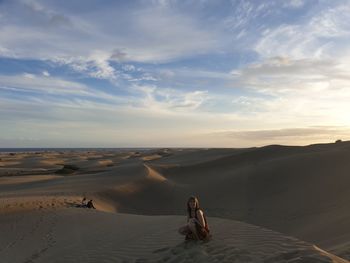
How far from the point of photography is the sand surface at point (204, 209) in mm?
9344

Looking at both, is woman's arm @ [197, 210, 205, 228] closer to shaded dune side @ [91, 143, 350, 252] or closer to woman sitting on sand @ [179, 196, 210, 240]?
woman sitting on sand @ [179, 196, 210, 240]

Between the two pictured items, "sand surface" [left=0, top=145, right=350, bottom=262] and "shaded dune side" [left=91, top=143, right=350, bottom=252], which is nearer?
"sand surface" [left=0, top=145, right=350, bottom=262]

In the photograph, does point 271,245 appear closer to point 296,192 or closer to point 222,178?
point 296,192

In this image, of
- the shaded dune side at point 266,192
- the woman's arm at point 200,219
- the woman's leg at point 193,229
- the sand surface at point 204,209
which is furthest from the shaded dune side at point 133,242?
the shaded dune side at point 266,192

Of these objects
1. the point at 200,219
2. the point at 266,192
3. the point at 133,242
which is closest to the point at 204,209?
the point at 266,192

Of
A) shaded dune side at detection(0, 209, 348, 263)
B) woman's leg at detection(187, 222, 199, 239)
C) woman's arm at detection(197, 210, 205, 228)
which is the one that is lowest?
shaded dune side at detection(0, 209, 348, 263)

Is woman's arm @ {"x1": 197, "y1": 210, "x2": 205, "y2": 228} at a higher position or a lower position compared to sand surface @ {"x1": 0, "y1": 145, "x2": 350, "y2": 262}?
higher

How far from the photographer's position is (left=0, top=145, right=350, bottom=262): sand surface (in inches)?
368

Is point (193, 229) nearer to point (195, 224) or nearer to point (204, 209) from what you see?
point (195, 224)

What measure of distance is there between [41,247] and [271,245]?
20.2 feet

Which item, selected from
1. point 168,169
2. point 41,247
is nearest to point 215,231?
point 41,247

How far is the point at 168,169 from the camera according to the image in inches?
1373

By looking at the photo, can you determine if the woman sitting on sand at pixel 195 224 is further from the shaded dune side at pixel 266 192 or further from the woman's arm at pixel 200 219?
the shaded dune side at pixel 266 192

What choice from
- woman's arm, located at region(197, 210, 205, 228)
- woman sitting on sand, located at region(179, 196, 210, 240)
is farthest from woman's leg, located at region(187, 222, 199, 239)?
woman's arm, located at region(197, 210, 205, 228)
